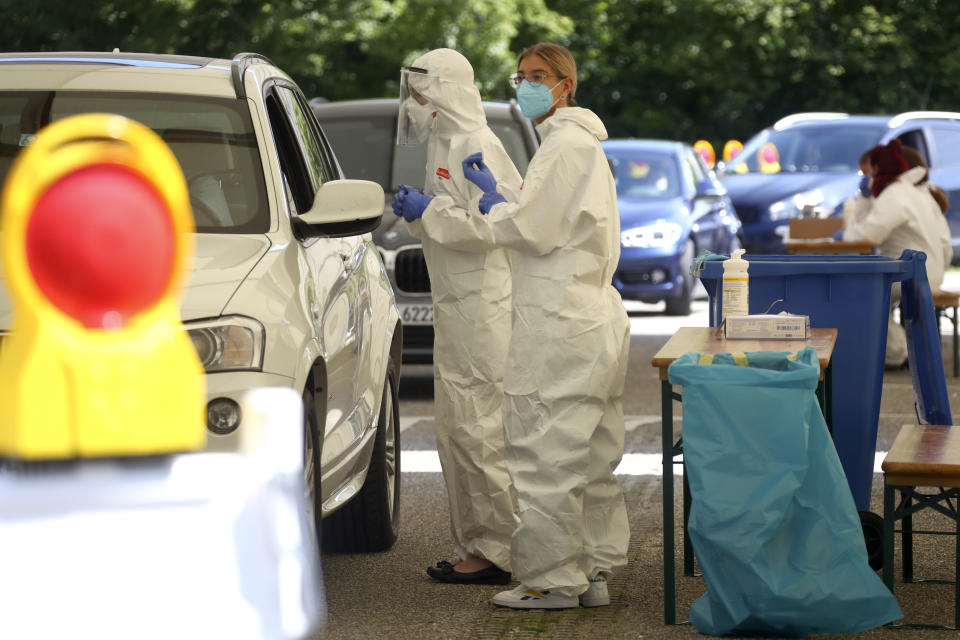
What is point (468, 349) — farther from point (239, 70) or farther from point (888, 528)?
point (888, 528)

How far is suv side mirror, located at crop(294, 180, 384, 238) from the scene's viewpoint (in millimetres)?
4562

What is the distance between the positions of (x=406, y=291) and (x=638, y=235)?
6.81 m

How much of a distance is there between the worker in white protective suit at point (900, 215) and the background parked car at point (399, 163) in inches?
106

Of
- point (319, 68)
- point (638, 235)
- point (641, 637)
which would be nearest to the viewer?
point (641, 637)

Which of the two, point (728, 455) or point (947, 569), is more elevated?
point (728, 455)

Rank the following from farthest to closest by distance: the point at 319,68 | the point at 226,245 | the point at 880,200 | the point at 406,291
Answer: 1. the point at 319,68
2. the point at 880,200
3. the point at 406,291
4. the point at 226,245

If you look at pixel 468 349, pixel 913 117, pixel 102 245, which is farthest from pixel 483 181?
pixel 913 117

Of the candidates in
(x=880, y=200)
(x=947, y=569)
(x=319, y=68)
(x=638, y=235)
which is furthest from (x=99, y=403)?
(x=319, y=68)

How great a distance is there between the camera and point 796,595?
4.44m

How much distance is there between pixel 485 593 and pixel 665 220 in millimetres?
12184

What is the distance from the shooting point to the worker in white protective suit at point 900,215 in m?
11.9

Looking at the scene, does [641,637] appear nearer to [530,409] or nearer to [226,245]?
[530,409]

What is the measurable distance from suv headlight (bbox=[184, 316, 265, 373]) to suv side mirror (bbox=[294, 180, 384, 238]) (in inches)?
30.2

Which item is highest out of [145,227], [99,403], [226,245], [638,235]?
[145,227]
